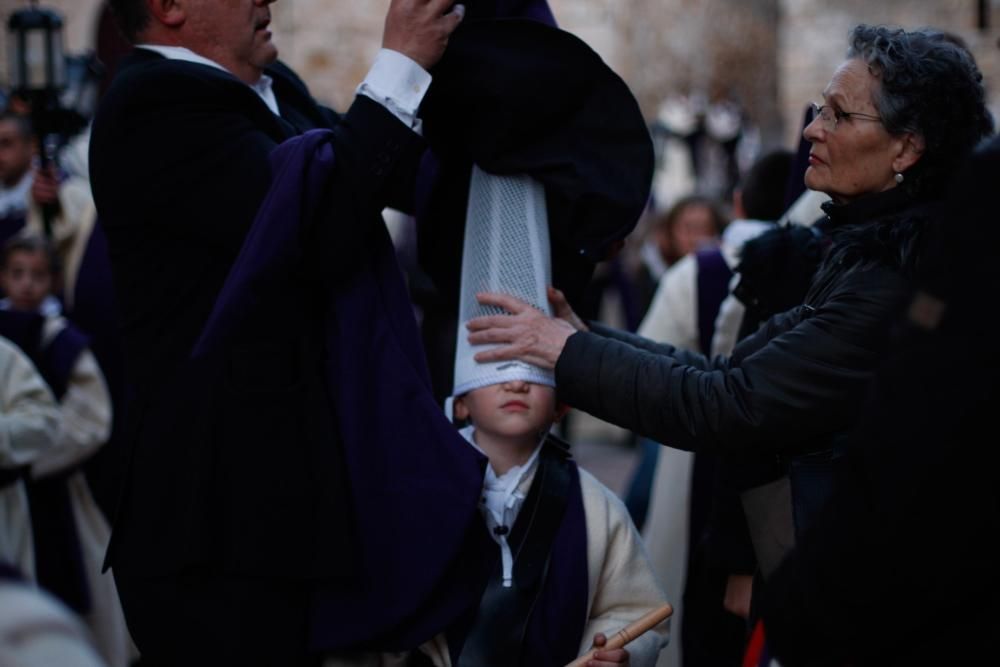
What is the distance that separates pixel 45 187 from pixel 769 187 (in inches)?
116

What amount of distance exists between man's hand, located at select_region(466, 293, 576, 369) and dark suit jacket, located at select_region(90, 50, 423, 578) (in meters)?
0.30

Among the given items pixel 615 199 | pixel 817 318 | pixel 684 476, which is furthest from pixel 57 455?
pixel 817 318

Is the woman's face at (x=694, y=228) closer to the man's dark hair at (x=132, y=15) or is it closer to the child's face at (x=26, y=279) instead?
the child's face at (x=26, y=279)

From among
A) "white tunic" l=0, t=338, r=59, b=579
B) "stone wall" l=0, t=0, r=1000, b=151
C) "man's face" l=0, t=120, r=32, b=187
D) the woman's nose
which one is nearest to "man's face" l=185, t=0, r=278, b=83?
the woman's nose

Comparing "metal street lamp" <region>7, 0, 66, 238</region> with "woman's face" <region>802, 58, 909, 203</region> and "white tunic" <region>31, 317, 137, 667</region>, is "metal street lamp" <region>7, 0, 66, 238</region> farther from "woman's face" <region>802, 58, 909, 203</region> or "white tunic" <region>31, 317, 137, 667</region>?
"woman's face" <region>802, 58, 909, 203</region>

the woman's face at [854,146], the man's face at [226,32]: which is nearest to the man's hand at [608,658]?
the woman's face at [854,146]

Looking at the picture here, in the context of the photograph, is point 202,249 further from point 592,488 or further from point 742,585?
point 742,585

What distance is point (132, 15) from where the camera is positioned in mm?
2779

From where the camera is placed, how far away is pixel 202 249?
2543 millimetres

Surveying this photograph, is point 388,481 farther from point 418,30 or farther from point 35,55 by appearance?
point 35,55

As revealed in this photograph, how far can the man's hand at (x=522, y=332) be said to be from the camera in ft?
8.61

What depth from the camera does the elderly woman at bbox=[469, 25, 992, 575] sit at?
2.30 m

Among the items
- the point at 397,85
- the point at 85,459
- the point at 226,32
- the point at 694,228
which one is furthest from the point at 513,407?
the point at 694,228

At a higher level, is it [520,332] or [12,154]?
[520,332]
